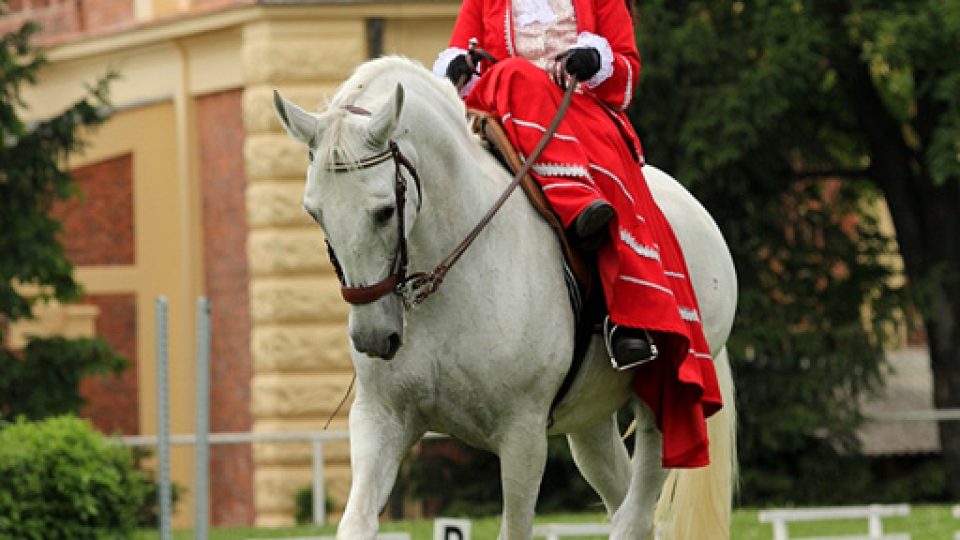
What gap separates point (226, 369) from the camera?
69.5 feet

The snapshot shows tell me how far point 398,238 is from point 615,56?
5.71ft

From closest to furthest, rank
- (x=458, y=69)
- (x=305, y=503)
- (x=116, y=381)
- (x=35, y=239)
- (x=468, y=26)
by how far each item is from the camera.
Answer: (x=458, y=69) → (x=468, y=26) → (x=35, y=239) → (x=305, y=503) → (x=116, y=381)

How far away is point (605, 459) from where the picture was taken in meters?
9.23

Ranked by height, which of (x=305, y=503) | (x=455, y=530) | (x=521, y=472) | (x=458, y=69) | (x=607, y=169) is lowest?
(x=305, y=503)

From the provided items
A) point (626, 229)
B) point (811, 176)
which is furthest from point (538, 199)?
point (811, 176)

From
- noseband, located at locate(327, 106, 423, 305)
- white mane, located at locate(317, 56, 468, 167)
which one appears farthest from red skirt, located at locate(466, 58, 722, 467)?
noseband, located at locate(327, 106, 423, 305)

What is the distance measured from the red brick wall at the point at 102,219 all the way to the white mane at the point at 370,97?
15.2 m

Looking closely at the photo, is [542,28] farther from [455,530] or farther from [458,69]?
[455,530]

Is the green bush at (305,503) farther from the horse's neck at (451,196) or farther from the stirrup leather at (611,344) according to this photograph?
the horse's neck at (451,196)

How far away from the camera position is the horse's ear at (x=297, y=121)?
22.8ft

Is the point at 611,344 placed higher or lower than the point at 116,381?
higher

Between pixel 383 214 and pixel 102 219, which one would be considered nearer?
pixel 383 214

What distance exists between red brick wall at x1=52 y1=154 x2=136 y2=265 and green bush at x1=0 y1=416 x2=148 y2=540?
9761 millimetres

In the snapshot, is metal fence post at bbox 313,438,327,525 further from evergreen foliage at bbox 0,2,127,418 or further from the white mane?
the white mane
